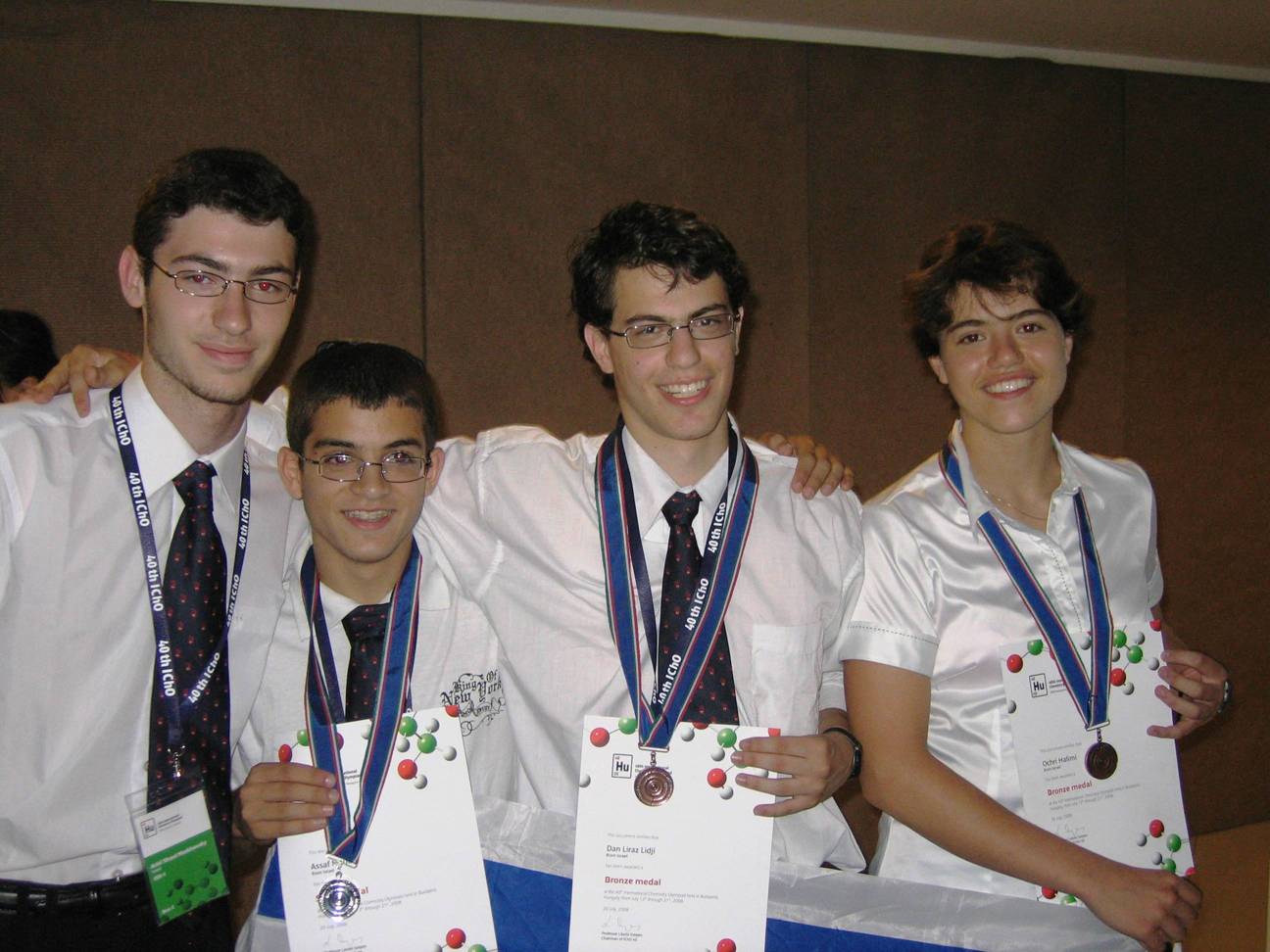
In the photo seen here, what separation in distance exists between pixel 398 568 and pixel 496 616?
22 cm

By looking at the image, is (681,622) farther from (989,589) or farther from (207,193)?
(207,193)

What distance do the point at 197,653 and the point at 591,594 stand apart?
716mm

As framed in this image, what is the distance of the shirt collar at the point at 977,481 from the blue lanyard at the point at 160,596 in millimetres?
1430

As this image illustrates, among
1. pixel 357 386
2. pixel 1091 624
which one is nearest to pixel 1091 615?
pixel 1091 624

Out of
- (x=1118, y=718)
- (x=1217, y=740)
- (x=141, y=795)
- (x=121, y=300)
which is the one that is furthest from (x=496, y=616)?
(x=1217, y=740)

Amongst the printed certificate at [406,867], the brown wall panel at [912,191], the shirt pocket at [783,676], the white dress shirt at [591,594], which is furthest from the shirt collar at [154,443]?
the brown wall panel at [912,191]

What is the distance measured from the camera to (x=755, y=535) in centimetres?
188

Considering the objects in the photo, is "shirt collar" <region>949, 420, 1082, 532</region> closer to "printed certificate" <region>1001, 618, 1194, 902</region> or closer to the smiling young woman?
the smiling young woman

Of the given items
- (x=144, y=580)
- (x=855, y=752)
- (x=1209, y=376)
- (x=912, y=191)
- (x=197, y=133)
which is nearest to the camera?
(x=144, y=580)

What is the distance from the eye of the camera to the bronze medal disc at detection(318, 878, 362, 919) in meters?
1.55

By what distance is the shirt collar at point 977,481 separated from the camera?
1.83 meters

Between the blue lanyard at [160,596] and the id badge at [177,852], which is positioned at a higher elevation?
the blue lanyard at [160,596]

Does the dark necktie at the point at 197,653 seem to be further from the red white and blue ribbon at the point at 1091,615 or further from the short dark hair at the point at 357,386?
the red white and blue ribbon at the point at 1091,615

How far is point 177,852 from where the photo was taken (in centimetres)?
157
